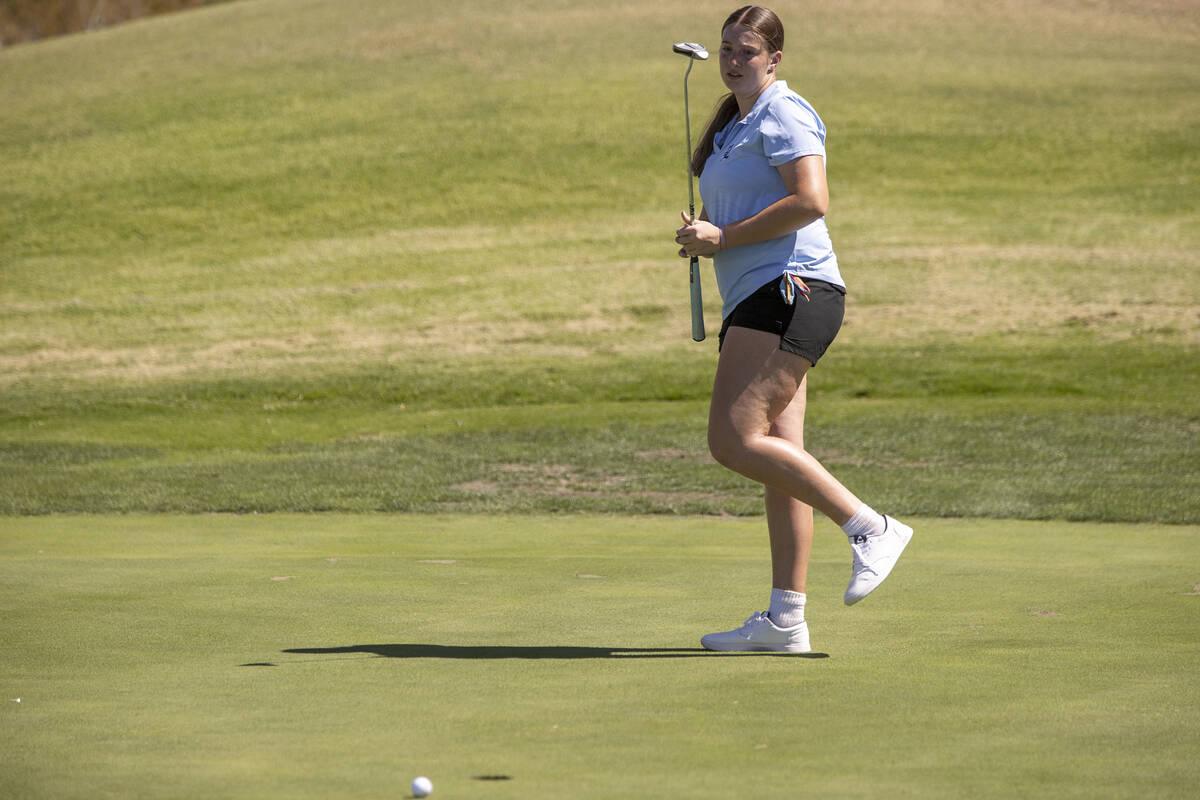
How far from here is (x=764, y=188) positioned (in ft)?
15.2

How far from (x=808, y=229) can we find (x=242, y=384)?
14.3 meters

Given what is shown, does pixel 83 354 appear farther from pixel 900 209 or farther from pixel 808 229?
pixel 808 229

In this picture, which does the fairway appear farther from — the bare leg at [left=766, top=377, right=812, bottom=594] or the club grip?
the club grip

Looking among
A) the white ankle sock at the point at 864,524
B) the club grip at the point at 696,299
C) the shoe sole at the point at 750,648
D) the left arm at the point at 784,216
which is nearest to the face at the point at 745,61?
the left arm at the point at 784,216

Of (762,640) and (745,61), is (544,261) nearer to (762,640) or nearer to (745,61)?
(745,61)

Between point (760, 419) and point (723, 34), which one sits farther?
point (723, 34)

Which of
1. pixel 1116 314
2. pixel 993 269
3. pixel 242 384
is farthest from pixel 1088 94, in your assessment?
pixel 242 384

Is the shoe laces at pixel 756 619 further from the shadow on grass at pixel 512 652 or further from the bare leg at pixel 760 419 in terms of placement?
the bare leg at pixel 760 419

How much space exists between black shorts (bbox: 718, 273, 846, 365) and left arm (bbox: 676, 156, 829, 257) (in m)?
0.16

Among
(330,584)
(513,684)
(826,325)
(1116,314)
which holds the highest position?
(826,325)

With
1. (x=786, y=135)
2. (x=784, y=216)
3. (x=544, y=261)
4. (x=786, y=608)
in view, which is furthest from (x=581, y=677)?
(x=544, y=261)

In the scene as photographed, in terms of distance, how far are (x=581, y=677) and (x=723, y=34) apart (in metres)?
2.08

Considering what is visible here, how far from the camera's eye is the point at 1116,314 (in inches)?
811

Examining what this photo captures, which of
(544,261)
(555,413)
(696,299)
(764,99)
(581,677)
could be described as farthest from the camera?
(544,261)
